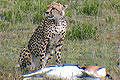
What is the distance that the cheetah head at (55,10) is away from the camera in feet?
15.7

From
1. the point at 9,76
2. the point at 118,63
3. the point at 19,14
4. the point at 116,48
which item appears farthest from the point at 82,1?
the point at 9,76

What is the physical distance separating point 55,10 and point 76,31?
1614 millimetres

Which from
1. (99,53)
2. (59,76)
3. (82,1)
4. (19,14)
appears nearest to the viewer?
(59,76)

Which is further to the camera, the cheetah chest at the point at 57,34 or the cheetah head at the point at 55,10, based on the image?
the cheetah chest at the point at 57,34

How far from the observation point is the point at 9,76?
13.4ft

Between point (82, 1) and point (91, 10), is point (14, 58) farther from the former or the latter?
point (82, 1)

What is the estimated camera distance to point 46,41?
482cm

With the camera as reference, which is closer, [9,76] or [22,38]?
[9,76]

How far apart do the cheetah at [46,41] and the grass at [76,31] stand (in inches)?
6.9

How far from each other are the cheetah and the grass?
175 mm

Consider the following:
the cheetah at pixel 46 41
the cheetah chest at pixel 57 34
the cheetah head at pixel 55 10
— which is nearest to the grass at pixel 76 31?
the cheetah at pixel 46 41

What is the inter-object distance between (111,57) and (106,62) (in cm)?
41

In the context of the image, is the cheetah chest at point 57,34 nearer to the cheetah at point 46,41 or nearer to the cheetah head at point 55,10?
the cheetah at point 46,41

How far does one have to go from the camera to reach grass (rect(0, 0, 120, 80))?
504 centimetres
